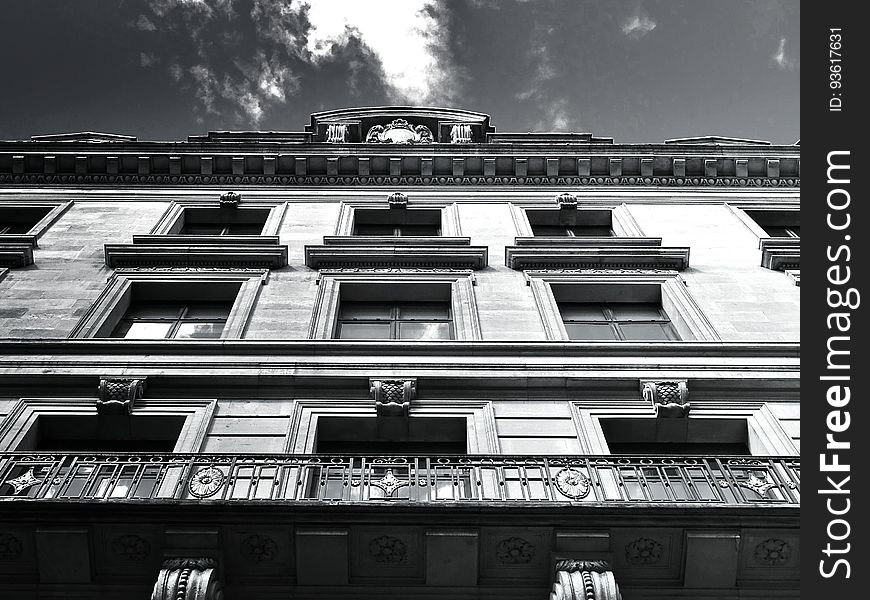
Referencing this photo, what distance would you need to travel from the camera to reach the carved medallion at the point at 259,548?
10.9 m

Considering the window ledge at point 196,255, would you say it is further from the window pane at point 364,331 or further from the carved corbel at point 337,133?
the carved corbel at point 337,133

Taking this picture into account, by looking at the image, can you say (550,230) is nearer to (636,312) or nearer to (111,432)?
(636,312)

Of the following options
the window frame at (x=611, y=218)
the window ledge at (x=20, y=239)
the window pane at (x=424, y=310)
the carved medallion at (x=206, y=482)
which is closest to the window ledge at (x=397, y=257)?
the window pane at (x=424, y=310)

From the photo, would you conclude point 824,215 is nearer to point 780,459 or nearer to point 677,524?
point 780,459

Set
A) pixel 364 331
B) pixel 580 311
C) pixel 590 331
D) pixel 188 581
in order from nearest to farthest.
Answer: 1. pixel 188 581
2. pixel 364 331
3. pixel 590 331
4. pixel 580 311

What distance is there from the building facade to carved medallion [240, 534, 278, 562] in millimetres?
29

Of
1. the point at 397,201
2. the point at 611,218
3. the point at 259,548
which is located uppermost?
the point at 397,201

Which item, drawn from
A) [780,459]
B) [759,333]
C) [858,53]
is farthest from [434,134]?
[780,459]

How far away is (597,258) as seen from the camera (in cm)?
2162

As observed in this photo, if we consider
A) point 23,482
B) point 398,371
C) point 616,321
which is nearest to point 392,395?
point 398,371

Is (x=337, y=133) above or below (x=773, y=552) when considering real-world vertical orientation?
above

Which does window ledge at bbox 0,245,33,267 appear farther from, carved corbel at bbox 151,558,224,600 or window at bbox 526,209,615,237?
window at bbox 526,209,615,237

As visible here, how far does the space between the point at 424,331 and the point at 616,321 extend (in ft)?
15.0

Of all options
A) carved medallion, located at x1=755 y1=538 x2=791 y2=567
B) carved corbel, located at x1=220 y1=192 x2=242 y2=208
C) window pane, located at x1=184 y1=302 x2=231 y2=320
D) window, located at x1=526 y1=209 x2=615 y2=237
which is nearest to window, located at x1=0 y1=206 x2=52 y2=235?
carved corbel, located at x1=220 y1=192 x2=242 y2=208
